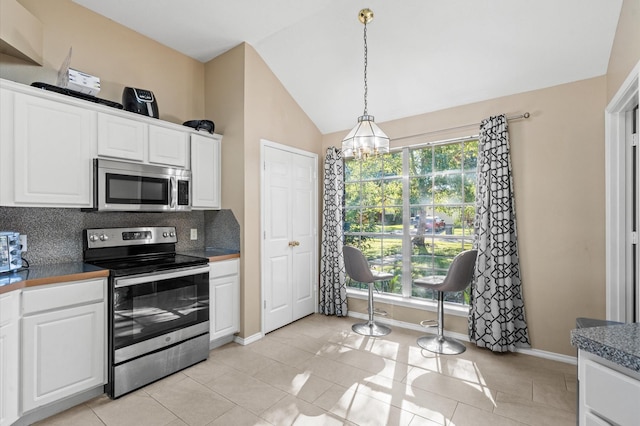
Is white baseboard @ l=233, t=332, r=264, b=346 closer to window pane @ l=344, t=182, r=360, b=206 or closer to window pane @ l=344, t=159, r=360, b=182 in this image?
window pane @ l=344, t=182, r=360, b=206

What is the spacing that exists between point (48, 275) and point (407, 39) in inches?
135

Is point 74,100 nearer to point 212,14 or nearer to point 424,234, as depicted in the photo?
point 212,14

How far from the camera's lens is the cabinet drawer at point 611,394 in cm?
88

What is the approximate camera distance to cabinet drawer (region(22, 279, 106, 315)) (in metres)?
1.96

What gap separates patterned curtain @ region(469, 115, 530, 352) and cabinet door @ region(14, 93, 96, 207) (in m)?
3.52

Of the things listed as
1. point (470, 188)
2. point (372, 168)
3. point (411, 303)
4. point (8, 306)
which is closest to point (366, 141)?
point (470, 188)

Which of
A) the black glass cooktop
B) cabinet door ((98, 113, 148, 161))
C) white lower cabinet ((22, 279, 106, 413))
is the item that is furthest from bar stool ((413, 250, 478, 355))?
cabinet door ((98, 113, 148, 161))

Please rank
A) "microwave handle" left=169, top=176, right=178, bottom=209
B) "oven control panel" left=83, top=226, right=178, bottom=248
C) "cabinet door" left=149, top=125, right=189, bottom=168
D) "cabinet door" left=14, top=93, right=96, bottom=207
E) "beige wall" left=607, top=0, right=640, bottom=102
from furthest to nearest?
"microwave handle" left=169, top=176, right=178, bottom=209 → "cabinet door" left=149, top=125, right=189, bottom=168 → "oven control panel" left=83, top=226, right=178, bottom=248 → "cabinet door" left=14, top=93, right=96, bottom=207 → "beige wall" left=607, top=0, right=640, bottom=102

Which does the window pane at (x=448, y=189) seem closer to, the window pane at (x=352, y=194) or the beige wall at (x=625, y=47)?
the window pane at (x=352, y=194)

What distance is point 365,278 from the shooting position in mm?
3523

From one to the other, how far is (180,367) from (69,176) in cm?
177

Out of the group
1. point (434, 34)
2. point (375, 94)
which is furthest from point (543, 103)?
point (375, 94)

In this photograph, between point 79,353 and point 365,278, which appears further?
point 365,278

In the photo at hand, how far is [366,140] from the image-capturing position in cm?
244
